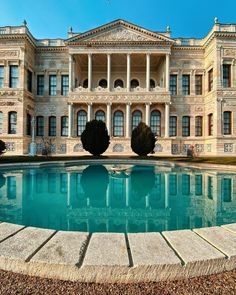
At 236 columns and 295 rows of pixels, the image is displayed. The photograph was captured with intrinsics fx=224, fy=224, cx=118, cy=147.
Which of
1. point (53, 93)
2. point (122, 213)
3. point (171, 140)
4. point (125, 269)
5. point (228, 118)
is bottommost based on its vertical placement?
point (122, 213)

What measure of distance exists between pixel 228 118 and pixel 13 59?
2654 cm

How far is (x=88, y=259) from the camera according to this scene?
2211 mm

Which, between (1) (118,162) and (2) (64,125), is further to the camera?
(2) (64,125)

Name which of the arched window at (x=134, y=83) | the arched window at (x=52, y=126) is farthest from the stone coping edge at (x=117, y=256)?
the arched window at (x=134, y=83)

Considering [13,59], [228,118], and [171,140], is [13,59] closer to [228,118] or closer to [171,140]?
[171,140]

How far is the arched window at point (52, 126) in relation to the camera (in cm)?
2983

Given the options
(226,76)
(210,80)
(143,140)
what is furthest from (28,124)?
(226,76)

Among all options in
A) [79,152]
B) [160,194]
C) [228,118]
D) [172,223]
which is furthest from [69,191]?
[228,118]

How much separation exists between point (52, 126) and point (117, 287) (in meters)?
29.5

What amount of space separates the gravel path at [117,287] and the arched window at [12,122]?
27.5 metres

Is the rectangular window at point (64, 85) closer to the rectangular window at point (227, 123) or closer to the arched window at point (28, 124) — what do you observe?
the arched window at point (28, 124)

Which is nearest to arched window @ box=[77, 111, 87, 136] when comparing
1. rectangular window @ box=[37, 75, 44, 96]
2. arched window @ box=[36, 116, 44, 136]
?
arched window @ box=[36, 116, 44, 136]

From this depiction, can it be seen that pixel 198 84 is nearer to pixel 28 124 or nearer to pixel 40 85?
pixel 40 85

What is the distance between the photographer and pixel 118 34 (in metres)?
27.8
